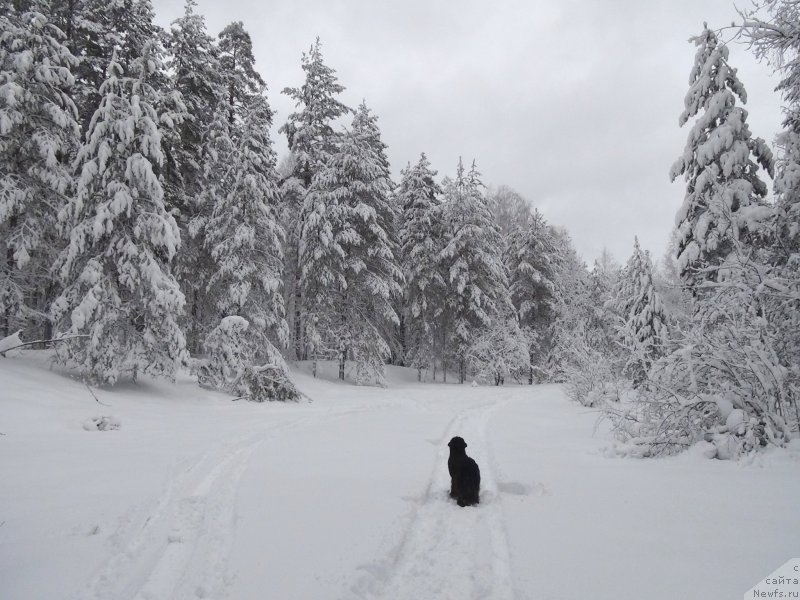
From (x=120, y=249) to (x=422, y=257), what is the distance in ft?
54.8

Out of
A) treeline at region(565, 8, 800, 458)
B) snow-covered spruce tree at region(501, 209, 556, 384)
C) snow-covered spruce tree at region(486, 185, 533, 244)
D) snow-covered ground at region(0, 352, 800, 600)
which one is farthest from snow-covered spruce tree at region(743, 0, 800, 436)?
snow-covered spruce tree at region(486, 185, 533, 244)

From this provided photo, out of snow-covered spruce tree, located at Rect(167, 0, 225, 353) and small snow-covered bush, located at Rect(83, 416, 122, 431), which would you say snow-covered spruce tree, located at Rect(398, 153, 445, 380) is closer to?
snow-covered spruce tree, located at Rect(167, 0, 225, 353)

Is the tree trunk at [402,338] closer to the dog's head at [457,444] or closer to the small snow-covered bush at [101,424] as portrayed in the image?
the small snow-covered bush at [101,424]

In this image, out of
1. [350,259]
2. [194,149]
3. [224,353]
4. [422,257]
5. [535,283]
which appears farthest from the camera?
[535,283]

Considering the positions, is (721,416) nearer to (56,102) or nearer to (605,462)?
(605,462)

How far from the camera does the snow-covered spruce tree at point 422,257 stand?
26297 mm

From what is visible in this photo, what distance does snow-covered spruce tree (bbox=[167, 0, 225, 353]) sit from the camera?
18.7 metres

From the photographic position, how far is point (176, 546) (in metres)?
3.90

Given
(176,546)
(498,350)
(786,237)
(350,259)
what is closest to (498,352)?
(498,350)

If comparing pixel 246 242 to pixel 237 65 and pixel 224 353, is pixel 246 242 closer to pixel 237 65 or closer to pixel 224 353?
pixel 224 353

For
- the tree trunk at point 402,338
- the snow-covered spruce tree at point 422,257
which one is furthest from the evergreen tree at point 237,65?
the tree trunk at point 402,338

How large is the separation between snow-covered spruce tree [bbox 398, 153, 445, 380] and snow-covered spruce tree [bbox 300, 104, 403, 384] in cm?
340

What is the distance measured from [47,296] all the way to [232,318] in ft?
22.6

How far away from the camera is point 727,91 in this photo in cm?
1326
